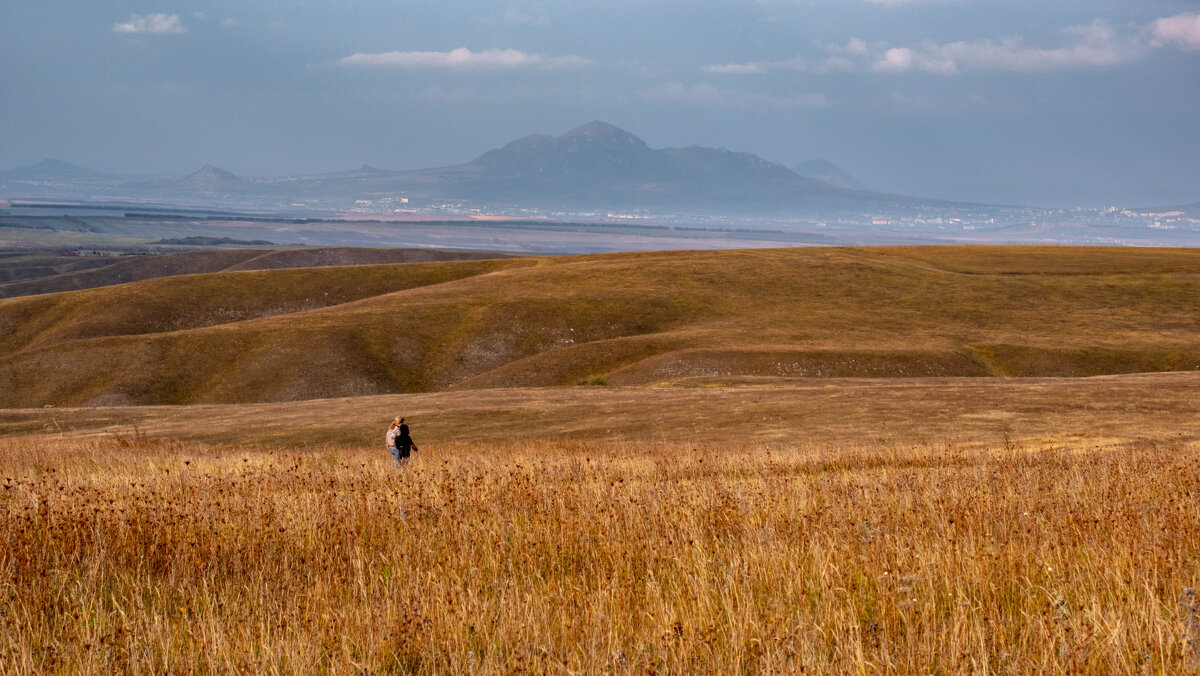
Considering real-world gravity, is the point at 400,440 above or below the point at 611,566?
below

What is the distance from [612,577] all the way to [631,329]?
85788 mm

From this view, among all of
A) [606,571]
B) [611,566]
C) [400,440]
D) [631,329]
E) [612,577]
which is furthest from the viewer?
[631,329]

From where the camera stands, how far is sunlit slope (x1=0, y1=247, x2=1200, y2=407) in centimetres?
7406

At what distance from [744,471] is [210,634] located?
564 inches

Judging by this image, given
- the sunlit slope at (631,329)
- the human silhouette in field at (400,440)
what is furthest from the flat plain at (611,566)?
the sunlit slope at (631,329)

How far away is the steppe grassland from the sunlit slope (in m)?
53.5

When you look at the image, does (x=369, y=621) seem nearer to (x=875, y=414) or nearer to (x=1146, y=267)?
(x=875, y=414)

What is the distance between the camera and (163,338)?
9400 cm

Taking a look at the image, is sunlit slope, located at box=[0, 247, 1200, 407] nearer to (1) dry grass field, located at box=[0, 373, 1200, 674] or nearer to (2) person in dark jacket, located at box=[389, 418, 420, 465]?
(2) person in dark jacket, located at box=[389, 418, 420, 465]

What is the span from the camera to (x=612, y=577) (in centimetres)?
877

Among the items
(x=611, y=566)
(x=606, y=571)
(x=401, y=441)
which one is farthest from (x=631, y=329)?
(x=606, y=571)

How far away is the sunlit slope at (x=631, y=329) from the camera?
7406 cm

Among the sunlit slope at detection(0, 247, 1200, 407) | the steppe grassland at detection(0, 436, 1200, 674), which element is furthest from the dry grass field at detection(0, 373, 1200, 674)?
the sunlit slope at detection(0, 247, 1200, 407)

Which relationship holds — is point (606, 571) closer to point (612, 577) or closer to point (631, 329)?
point (612, 577)
